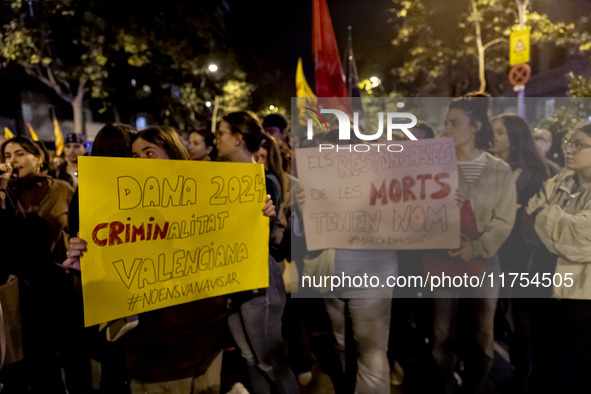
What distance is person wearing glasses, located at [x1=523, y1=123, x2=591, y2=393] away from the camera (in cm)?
210

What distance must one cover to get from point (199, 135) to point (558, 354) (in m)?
3.20

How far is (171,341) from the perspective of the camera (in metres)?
1.79

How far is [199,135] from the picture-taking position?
3307 mm

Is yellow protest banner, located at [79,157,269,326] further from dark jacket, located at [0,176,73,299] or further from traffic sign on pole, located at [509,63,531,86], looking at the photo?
traffic sign on pole, located at [509,63,531,86]

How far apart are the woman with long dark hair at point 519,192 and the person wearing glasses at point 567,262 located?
0.28ft

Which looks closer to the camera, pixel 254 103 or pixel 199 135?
pixel 199 135

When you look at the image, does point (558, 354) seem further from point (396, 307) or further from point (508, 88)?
point (508, 88)

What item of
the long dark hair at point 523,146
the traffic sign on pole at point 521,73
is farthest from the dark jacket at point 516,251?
the traffic sign on pole at point 521,73

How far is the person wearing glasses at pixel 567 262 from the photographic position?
2.10 m

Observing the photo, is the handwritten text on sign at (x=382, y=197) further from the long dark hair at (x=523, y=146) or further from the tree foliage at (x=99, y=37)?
the tree foliage at (x=99, y=37)

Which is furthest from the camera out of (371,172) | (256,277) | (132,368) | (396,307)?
(396,307)

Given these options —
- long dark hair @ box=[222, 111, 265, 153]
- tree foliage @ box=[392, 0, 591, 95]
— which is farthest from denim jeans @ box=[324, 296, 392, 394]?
tree foliage @ box=[392, 0, 591, 95]

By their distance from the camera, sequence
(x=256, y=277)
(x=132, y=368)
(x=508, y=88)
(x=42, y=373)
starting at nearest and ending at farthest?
(x=132, y=368)
(x=256, y=277)
(x=42, y=373)
(x=508, y=88)

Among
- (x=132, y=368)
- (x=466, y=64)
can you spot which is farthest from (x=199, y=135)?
(x=466, y=64)
